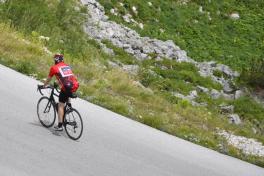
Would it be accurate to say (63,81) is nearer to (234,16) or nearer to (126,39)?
(126,39)

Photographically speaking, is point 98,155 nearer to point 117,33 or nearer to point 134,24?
point 117,33

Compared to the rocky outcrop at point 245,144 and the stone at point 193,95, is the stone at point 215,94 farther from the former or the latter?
the rocky outcrop at point 245,144

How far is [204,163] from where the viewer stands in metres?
12.5

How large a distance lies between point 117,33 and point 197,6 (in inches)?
289

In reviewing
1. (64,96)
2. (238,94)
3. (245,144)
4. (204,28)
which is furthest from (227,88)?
(64,96)

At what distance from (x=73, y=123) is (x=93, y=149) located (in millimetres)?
729

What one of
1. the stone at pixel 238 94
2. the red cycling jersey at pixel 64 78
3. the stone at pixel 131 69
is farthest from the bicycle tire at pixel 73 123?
the stone at pixel 238 94

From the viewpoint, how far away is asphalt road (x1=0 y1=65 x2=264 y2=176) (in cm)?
939

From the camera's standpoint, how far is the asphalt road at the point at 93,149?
9391 millimetres

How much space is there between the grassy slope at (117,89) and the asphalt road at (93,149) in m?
0.72

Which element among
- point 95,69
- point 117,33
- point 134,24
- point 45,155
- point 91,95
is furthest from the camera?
point 134,24

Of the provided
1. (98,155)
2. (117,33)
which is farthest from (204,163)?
(117,33)

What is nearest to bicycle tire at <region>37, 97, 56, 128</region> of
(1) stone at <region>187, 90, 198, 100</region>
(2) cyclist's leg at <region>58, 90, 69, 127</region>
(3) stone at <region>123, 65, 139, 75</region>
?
(2) cyclist's leg at <region>58, 90, 69, 127</region>

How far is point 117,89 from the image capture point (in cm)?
1711
